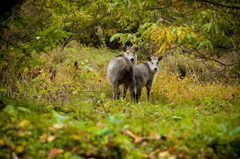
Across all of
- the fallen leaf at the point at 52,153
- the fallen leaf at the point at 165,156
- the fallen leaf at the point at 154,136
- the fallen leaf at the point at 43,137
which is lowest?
the fallen leaf at the point at 165,156

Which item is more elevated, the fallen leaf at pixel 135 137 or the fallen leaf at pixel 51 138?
the fallen leaf at pixel 51 138

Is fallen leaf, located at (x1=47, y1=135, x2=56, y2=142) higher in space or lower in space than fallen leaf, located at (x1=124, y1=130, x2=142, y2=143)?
higher

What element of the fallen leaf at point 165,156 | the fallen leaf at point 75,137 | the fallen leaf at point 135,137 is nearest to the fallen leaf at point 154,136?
the fallen leaf at point 135,137

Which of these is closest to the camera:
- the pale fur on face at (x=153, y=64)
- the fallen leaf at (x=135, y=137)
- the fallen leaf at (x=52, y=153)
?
the fallen leaf at (x=52, y=153)

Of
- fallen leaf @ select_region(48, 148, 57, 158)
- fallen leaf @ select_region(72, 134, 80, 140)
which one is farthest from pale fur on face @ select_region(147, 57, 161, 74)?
fallen leaf @ select_region(48, 148, 57, 158)

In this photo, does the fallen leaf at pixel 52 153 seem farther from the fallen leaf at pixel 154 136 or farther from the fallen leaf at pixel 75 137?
the fallen leaf at pixel 154 136

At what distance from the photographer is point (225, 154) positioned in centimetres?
238

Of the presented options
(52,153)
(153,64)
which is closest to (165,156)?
(52,153)

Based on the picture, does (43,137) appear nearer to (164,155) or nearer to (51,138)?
(51,138)

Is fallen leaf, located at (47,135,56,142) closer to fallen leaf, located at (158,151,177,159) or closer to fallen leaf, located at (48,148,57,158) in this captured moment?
fallen leaf, located at (48,148,57,158)

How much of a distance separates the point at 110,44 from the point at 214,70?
10.6m

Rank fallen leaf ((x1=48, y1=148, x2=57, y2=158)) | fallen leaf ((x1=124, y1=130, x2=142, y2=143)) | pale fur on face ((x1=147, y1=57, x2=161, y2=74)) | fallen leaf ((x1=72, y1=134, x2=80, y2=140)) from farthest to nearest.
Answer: pale fur on face ((x1=147, y1=57, x2=161, y2=74)), fallen leaf ((x1=124, y1=130, x2=142, y2=143)), fallen leaf ((x1=72, y1=134, x2=80, y2=140)), fallen leaf ((x1=48, y1=148, x2=57, y2=158))

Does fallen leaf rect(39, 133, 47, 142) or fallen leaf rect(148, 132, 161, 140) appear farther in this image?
fallen leaf rect(148, 132, 161, 140)

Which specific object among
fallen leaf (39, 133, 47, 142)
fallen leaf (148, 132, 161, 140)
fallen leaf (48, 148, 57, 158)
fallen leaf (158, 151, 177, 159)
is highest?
fallen leaf (39, 133, 47, 142)
